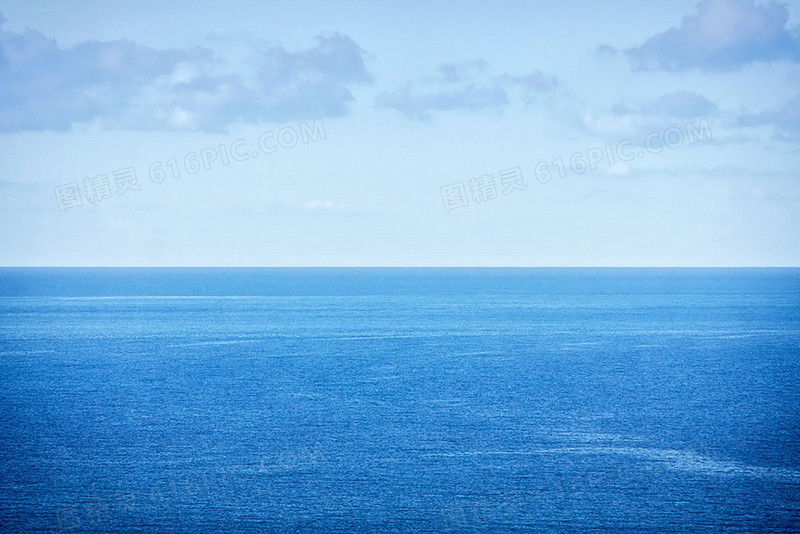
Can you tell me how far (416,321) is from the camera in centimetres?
12244

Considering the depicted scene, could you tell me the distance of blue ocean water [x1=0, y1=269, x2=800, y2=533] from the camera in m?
35.1

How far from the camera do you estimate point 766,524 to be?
3397 cm

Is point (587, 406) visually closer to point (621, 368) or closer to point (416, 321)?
point (621, 368)

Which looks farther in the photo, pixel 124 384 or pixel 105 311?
pixel 105 311

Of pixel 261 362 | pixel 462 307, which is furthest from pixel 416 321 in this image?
pixel 261 362

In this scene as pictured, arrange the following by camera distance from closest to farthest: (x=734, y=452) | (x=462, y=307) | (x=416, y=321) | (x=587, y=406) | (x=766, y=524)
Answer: (x=766, y=524) → (x=734, y=452) → (x=587, y=406) → (x=416, y=321) → (x=462, y=307)

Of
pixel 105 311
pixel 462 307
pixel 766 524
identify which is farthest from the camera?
pixel 462 307

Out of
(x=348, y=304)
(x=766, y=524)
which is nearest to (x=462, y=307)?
(x=348, y=304)

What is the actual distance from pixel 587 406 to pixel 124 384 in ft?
117

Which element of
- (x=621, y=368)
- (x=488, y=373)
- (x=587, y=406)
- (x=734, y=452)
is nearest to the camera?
(x=734, y=452)

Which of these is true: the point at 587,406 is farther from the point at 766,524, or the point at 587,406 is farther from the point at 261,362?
the point at 261,362

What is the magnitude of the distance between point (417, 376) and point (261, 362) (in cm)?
1699

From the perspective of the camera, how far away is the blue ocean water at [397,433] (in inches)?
1380

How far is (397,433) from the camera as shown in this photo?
4766cm
